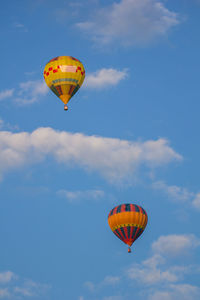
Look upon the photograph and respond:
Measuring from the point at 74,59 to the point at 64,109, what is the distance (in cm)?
668

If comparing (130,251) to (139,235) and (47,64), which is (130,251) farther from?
(47,64)

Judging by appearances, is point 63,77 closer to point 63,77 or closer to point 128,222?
point 63,77

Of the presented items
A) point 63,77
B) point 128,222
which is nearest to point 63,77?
point 63,77

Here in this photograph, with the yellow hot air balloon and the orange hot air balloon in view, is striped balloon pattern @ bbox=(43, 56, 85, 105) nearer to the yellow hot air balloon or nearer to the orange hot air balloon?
the yellow hot air balloon

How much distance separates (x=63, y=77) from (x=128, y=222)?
56.3 ft

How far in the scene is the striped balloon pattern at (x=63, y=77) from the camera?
314 ft

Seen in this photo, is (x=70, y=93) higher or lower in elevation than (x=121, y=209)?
higher

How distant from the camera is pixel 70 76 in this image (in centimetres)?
9575

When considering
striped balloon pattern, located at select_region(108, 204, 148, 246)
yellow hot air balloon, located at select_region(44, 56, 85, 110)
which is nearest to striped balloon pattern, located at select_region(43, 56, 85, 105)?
yellow hot air balloon, located at select_region(44, 56, 85, 110)

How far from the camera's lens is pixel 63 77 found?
95500 mm

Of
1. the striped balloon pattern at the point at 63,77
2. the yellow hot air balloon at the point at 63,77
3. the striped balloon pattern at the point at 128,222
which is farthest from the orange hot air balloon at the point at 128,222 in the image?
the striped balloon pattern at the point at 63,77

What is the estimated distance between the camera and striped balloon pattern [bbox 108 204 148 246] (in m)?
93.9

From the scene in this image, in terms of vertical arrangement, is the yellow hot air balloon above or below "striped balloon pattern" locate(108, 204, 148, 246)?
above

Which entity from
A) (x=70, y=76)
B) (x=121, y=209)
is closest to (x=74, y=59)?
(x=70, y=76)
